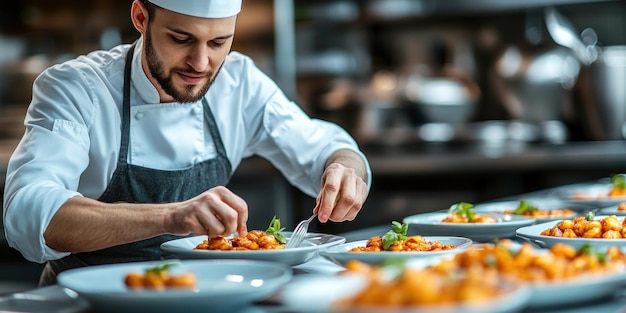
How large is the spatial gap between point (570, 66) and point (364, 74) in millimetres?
1280

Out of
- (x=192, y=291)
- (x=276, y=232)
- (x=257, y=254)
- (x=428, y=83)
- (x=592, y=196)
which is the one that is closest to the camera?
(x=192, y=291)

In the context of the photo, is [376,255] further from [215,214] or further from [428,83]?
[428,83]

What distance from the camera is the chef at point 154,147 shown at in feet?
5.32

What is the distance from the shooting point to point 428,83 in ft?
15.7

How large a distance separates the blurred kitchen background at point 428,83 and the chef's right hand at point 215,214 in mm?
2857

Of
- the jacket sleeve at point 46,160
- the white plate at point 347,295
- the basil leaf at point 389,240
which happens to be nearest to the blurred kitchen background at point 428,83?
the jacket sleeve at point 46,160

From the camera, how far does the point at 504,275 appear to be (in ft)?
3.64

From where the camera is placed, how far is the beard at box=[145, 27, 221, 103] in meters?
2.02

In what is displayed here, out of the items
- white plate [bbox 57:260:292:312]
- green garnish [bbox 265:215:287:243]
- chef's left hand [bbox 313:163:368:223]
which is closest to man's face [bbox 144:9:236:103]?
chef's left hand [bbox 313:163:368:223]

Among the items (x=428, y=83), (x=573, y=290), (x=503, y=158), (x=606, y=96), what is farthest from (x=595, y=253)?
(x=428, y=83)

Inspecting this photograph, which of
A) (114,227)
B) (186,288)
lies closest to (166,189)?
(114,227)

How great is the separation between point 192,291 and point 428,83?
3833 millimetres

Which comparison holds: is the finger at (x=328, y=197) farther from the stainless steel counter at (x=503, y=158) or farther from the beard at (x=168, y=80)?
the stainless steel counter at (x=503, y=158)

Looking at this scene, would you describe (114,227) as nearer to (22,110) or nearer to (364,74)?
(364,74)
